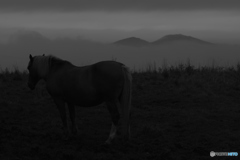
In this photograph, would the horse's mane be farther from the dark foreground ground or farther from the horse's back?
the dark foreground ground

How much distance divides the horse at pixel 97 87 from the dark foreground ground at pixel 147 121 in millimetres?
537

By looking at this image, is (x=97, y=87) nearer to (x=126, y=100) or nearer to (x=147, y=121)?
(x=126, y=100)

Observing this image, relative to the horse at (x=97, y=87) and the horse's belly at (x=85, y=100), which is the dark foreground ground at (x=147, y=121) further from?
the horse's belly at (x=85, y=100)

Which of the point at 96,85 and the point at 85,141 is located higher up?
the point at 96,85

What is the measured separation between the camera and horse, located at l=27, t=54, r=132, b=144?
7.43m

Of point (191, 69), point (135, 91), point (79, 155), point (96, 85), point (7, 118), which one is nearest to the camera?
point (79, 155)

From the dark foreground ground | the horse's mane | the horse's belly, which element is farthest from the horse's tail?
the horse's mane

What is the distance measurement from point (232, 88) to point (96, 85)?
304 inches

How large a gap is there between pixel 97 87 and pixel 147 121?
111 inches

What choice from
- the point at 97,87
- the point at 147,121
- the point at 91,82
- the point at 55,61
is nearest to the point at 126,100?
the point at 97,87

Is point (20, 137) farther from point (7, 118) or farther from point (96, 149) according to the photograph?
point (7, 118)

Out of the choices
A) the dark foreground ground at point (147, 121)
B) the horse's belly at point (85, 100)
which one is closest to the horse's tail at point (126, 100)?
the dark foreground ground at point (147, 121)

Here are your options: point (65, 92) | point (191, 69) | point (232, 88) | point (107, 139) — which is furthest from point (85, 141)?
point (191, 69)

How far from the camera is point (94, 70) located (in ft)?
24.8
